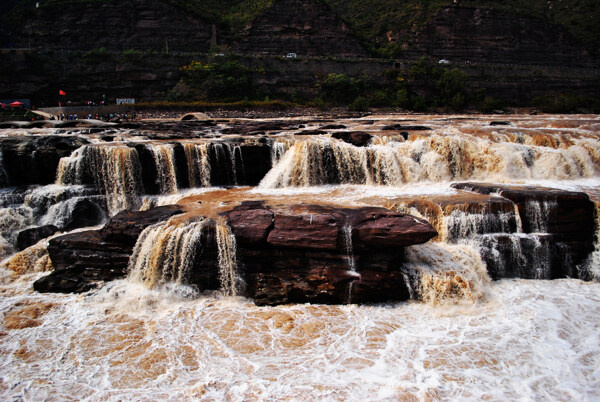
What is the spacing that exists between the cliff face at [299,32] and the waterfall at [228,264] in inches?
2085

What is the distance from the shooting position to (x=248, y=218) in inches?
439

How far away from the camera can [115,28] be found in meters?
55.1

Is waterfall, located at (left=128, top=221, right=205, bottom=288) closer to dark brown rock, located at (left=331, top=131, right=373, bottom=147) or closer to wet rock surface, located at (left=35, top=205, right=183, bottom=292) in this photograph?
wet rock surface, located at (left=35, top=205, right=183, bottom=292)

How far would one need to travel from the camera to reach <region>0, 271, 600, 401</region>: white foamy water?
7.25 m

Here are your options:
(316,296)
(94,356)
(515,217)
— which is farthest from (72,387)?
(515,217)

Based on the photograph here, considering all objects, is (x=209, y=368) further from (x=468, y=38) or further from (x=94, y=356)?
(x=468, y=38)

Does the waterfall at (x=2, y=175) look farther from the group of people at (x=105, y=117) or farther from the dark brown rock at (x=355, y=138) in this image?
the group of people at (x=105, y=117)

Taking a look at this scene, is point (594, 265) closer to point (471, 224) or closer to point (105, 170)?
point (471, 224)

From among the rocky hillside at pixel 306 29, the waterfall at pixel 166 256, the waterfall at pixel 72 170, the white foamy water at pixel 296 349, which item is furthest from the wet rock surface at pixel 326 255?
the rocky hillside at pixel 306 29

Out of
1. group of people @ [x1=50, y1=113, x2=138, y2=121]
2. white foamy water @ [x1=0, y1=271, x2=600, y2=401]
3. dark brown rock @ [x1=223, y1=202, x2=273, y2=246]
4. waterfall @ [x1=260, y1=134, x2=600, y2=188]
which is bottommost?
white foamy water @ [x1=0, y1=271, x2=600, y2=401]

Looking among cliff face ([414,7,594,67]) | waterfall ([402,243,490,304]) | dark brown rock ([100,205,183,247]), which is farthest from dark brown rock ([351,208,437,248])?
cliff face ([414,7,594,67])

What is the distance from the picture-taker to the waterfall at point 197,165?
17500 mm

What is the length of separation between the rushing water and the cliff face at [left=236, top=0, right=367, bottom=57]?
4768cm

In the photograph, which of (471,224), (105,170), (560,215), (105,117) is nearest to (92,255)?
(105,170)
